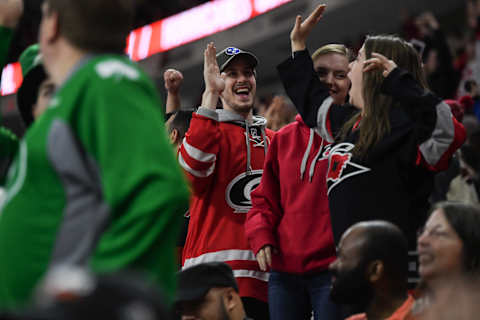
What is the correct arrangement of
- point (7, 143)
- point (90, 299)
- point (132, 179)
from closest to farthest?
1. point (90, 299)
2. point (132, 179)
3. point (7, 143)

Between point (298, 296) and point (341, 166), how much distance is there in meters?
0.65

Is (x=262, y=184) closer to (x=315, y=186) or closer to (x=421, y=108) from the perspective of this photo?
(x=315, y=186)

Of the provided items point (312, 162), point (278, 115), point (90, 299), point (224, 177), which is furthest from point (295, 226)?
point (90, 299)

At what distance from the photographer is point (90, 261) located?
1.71m

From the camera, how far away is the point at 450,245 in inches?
116

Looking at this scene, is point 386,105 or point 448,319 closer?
point 448,319

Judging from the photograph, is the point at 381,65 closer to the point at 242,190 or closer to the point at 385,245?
the point at 385,245

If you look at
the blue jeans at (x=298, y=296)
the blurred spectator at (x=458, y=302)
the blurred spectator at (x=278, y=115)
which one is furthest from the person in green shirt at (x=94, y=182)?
the blurred spectator at (x=278, y=115)

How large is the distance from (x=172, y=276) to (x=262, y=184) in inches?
82.7

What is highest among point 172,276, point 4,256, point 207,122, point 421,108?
point 207,122

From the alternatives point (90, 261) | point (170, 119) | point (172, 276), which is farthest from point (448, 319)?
point (170, 119)

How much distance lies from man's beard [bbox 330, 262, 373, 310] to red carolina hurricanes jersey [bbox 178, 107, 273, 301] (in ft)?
3.37

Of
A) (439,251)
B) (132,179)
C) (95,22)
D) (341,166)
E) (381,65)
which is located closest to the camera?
(132,179)

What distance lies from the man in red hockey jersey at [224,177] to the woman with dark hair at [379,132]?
0.58 m
